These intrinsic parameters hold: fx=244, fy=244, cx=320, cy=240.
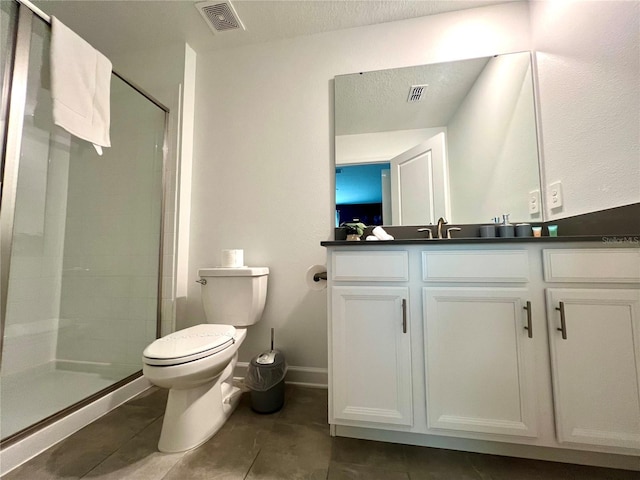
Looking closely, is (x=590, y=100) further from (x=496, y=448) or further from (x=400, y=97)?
(x=496, y=448)

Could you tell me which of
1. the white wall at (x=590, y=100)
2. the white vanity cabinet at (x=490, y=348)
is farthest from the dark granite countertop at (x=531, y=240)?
the white wall at (x=590, y=100)

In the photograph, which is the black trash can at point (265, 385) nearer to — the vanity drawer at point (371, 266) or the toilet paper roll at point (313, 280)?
the toilet paper roll at point (313, 280)

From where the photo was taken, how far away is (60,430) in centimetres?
105

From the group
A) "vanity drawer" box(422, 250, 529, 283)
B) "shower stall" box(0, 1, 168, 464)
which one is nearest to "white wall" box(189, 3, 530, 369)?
"shower stall" box(0, 1, 168, 464)

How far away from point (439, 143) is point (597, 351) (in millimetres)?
1188

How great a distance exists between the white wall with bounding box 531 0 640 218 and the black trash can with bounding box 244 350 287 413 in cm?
165

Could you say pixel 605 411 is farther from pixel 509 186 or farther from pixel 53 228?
pixel 53 228

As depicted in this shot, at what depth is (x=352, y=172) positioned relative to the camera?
1581mm

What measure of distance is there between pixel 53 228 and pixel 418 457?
2.39 m

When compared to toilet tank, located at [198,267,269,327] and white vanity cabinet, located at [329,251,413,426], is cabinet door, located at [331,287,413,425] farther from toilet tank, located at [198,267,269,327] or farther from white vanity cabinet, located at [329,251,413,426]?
toilet tank, located at [198,267,269,327]

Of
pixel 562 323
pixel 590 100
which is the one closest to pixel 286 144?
pixel 590 100

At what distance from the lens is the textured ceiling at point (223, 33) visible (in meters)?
1.50

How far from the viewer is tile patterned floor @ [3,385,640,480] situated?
0.86m

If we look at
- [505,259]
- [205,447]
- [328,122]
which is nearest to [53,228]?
[205,447]
